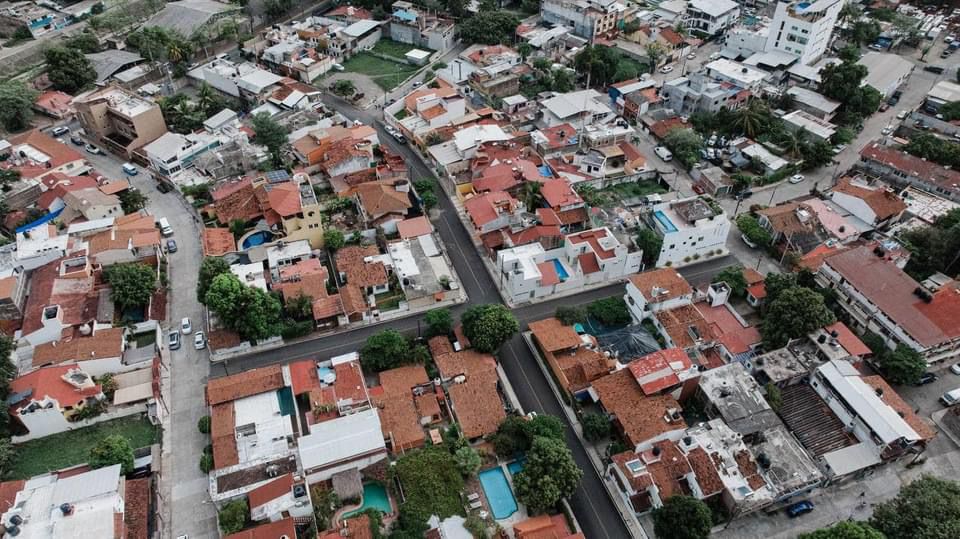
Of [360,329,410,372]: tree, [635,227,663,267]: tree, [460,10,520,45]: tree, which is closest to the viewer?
[360,329,410,372]: tree

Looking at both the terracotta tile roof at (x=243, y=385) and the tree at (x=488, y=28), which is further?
the tree at (x=488, y=28)

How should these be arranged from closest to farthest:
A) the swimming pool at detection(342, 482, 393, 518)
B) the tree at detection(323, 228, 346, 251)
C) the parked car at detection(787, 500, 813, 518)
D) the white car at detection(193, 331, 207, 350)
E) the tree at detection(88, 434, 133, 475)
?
the parked car at detection(787, 500, 813, 518) < the swimming pool at detection(342, 482, 393, 518) < the tree at detection(88, 434, 133, 475) < the white car at detection(193, 331, 207, 350) < the tree at detection(323, 228, 346, 251)

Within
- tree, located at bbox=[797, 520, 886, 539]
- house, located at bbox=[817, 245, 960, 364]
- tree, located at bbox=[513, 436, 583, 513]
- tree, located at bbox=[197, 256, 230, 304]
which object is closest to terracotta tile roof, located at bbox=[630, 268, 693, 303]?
house, located at bbox=[817, 245, 960, 364]

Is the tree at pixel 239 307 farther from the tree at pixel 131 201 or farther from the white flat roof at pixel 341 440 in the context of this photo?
the tree at pixel 131 201

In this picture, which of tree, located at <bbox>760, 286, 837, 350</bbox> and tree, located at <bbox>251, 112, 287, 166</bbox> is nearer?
tree, located at <bbox>760, 286, 837, 350</bbox>

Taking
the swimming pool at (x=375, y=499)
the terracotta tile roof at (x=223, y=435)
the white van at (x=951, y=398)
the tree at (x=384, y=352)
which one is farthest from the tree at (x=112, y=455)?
the white van at (x=951, y=398)

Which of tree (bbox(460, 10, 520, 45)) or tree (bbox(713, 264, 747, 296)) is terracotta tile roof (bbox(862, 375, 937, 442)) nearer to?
tree (bbox(713, 264, 747, 296))

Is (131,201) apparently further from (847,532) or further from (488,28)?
(847,532)

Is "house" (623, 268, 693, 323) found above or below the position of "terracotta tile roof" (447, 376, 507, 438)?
above
